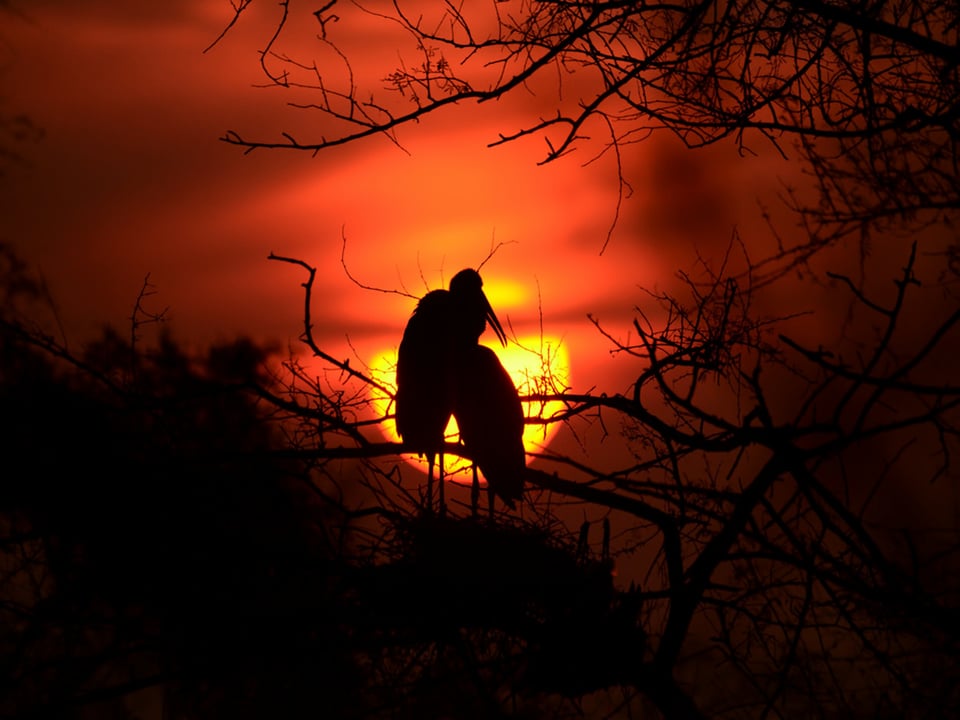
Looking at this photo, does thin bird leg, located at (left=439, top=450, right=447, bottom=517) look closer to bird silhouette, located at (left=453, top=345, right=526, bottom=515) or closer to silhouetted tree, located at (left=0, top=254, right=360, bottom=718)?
bird silhouette, located at (left=453, top=345, right=526, bottom=515)

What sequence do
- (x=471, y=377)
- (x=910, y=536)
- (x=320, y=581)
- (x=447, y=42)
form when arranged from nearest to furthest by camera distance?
(x=910, y=536) → (x=447, y=42) → (x=320, y=581) → (x=471, y=377)

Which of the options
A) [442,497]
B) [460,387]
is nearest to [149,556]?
[442,497]

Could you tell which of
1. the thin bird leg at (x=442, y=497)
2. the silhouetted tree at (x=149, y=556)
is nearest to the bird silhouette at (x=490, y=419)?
the thin bird leg at (x=442, y=497)

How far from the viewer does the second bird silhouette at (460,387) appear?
5.73 m

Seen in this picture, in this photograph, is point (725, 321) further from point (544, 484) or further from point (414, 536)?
point (414, 536)

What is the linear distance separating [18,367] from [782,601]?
12.4 feet

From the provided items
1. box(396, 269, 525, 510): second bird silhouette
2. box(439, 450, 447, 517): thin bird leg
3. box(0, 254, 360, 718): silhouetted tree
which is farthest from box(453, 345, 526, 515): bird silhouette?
box(0, 254, 360, 718): silhouetted tree

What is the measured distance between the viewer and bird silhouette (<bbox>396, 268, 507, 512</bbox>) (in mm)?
5816

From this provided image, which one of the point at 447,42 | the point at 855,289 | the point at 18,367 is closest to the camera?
the point at 855,289

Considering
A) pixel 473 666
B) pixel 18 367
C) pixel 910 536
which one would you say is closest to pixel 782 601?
pixel 910 536

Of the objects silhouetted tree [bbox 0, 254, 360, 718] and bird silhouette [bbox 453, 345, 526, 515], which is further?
bird silhouette [bbox 453, 345, 526, 515]

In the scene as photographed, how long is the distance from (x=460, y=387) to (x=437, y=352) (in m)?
0.27

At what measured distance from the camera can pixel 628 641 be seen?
356 cm

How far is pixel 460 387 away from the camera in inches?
233
